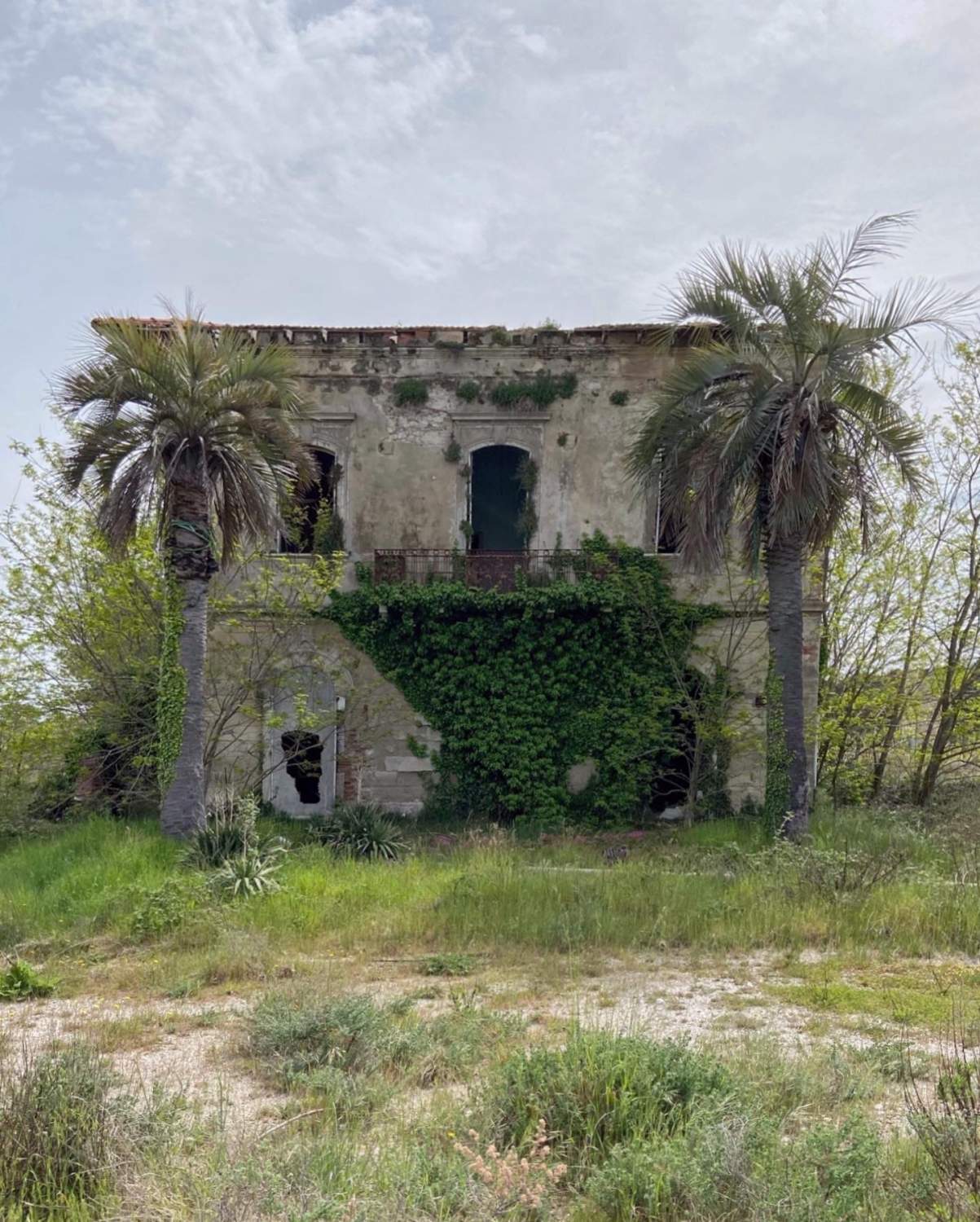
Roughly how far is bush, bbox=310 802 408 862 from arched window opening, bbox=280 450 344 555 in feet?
16.5

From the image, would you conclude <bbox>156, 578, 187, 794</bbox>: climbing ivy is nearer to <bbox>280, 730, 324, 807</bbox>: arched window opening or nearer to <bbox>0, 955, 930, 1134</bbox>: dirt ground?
<bbox>280, 730, 324, 807</bbox>: arched window opening

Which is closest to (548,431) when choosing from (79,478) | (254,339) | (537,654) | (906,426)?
(537,654)

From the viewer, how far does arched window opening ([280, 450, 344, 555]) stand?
54.0ft

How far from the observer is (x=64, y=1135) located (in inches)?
Answer: 163

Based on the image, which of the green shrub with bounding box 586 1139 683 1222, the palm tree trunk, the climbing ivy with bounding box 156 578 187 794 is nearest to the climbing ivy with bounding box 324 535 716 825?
the climbing ivy with bounding box 156 578 187 794

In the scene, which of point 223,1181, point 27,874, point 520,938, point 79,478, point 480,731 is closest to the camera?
point 223,1181

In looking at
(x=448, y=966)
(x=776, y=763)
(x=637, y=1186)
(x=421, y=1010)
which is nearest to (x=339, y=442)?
(x=776, y=763)

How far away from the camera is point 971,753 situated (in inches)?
699

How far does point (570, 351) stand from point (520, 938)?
11290 millimetres

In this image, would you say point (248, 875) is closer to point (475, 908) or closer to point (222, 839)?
point (222, 839)

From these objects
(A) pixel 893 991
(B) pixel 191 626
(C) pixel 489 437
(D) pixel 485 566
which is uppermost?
(C) pixel 489 437

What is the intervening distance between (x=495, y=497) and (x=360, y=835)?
23.2ft

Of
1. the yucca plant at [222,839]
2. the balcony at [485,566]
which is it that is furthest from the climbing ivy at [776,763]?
the yucca plant at [222,839]

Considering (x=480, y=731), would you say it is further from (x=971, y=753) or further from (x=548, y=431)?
(x=971, y=753)
